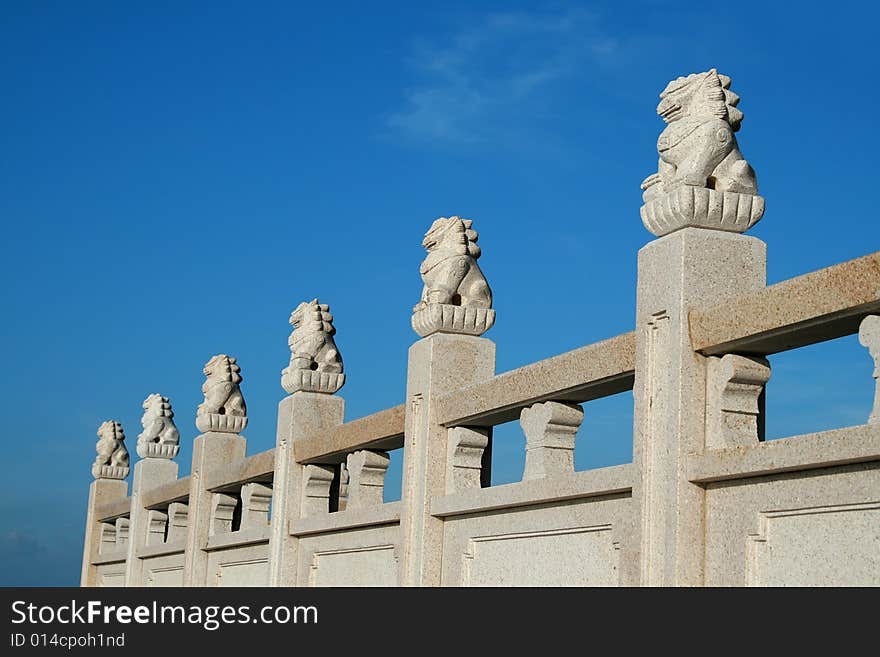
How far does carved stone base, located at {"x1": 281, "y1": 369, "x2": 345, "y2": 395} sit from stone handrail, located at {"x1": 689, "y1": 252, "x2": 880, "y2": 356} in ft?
18.4

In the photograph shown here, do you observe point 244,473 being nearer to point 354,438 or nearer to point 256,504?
point 256,504

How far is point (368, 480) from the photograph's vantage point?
10641mm

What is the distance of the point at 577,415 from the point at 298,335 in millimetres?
4540

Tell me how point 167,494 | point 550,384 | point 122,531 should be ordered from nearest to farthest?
point 550,384, point 167,494, point 122,531

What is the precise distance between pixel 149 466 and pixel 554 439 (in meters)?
9.67

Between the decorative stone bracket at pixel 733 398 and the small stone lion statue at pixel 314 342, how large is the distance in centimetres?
573

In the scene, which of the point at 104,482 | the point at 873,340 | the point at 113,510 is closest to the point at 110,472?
the point at 104,482

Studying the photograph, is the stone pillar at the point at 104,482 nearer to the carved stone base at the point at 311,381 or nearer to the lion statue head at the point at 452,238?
the carved stone base at the point at 311,381

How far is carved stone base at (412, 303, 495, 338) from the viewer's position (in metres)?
9.42

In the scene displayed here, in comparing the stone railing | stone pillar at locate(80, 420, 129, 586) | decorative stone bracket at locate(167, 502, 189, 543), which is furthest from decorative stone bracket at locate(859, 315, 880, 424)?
stone pillar at locate(80, 420, 129, 586)
